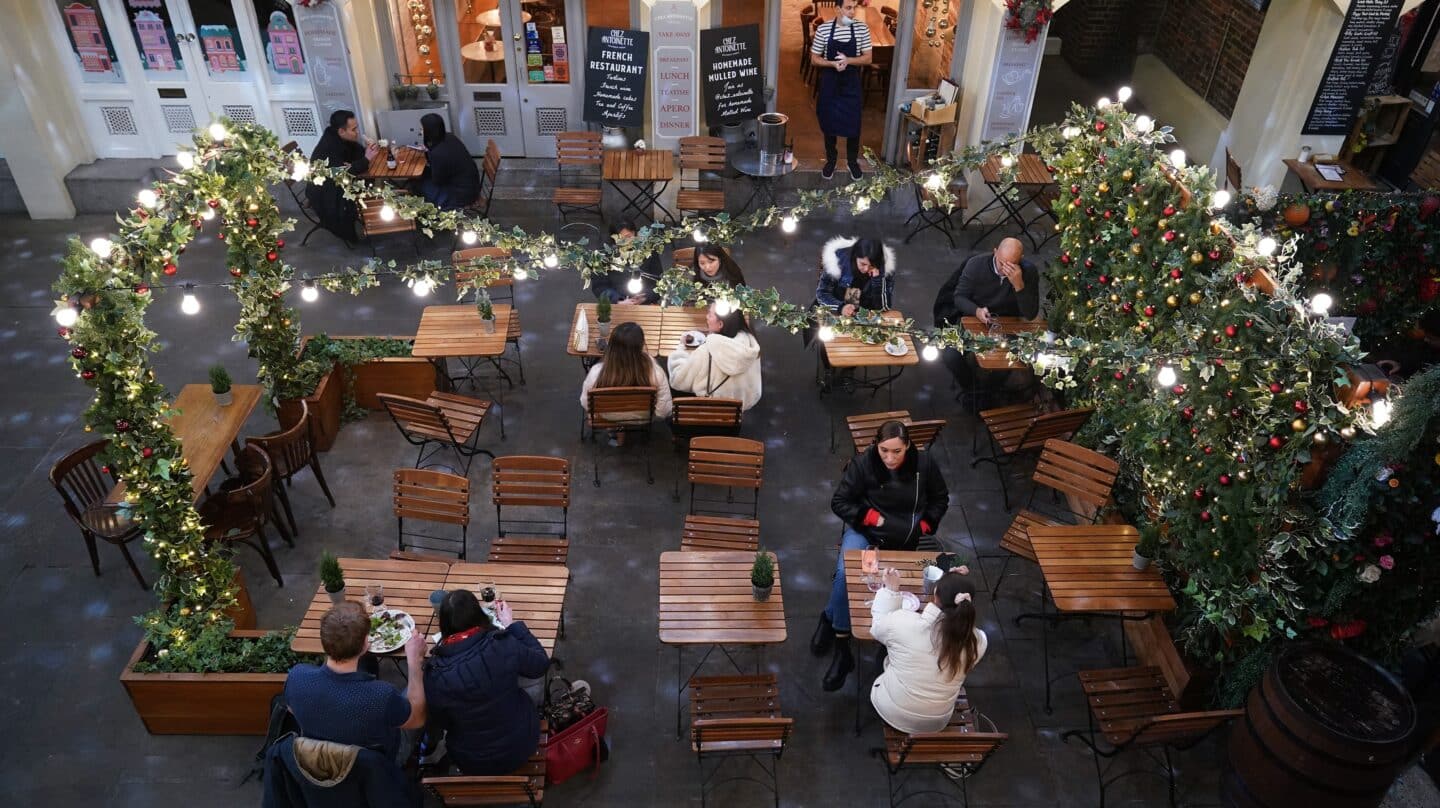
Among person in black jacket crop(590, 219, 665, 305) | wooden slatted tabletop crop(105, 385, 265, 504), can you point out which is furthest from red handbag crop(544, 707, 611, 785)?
person in black jacket crop(590, 219, 665, 305)

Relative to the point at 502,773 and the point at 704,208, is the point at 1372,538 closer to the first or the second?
the point at 502,773

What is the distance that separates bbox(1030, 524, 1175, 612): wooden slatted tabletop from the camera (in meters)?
5.95

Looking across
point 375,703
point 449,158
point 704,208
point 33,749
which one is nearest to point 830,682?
point 375,703

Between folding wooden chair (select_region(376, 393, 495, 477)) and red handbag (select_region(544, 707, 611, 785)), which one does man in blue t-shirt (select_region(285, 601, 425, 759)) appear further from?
folding wooden chair (select_region(376, 393, 495, 477))

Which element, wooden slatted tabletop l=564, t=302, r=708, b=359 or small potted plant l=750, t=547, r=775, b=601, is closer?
small potted plant l=750, t=547, r=775, b=601

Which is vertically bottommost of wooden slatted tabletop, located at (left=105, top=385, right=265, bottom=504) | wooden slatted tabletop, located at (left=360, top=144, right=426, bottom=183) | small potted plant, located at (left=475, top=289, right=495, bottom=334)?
wooden slatted tabletop, located at (left=105, top=385, right=265, bottom=504)

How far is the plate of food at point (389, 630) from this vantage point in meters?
5.35

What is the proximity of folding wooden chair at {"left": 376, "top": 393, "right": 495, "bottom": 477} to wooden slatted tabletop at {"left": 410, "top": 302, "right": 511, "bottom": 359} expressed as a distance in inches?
15.0

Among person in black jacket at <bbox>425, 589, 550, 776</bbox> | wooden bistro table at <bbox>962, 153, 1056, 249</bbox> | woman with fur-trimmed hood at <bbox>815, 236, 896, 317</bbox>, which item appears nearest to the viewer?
person in black jacket at <bbox>425, 589, 550, 776</bbox>

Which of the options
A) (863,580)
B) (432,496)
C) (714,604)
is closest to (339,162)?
(432,496)

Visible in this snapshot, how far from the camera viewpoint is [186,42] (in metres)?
10.9

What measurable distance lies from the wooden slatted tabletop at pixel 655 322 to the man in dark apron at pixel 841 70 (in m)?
3.86

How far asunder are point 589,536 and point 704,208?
4441 millimetres

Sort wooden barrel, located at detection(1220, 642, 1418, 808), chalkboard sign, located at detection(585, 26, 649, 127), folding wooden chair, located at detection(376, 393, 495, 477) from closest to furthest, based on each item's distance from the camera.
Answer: wooden barrel, located at detection(1220, 642, 1418, 808), folding wooden chair, located at detection(376, 393, 495, 477), chalkboard sign, located at detection(585, 26, 649, 127)
